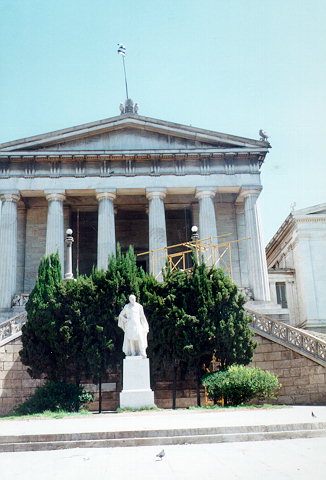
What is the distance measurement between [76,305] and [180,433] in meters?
12.2

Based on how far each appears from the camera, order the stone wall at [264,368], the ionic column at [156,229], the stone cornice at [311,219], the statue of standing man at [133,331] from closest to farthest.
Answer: the statue of standing man at [133,331] < the stone wall at [264,368] < the ionic column at [156,229] < the stone cornice at [311,219]

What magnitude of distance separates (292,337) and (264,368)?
1695 millimetres

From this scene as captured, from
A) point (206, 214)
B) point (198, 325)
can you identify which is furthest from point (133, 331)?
point (206, 214)

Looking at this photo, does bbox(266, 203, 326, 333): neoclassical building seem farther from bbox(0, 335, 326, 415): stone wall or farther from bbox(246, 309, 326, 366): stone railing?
bbox(0, 335, 326, 415): stone wall

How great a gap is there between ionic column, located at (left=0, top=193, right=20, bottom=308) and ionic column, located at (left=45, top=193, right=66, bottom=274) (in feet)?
6.38

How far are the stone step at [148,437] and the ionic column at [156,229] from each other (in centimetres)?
2207

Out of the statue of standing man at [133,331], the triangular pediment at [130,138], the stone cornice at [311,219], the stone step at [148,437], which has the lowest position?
the stone step at [148,437]

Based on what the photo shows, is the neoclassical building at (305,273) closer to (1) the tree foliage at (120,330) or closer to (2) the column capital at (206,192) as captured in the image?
(2) the column capital at (206,192)

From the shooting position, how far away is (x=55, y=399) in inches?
792

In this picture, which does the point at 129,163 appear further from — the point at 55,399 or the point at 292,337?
the point at 55,399

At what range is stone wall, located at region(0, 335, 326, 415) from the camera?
22875 mm

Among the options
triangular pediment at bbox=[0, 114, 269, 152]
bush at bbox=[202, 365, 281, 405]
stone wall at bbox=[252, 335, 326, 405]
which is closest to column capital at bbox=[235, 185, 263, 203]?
triangular pediment at bbox=[0, 114, 269, 152]

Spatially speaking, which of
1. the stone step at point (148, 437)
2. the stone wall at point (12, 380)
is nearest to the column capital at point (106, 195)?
the stone wall at point (12, 380)

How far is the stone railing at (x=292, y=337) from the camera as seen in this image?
23.1 meters
